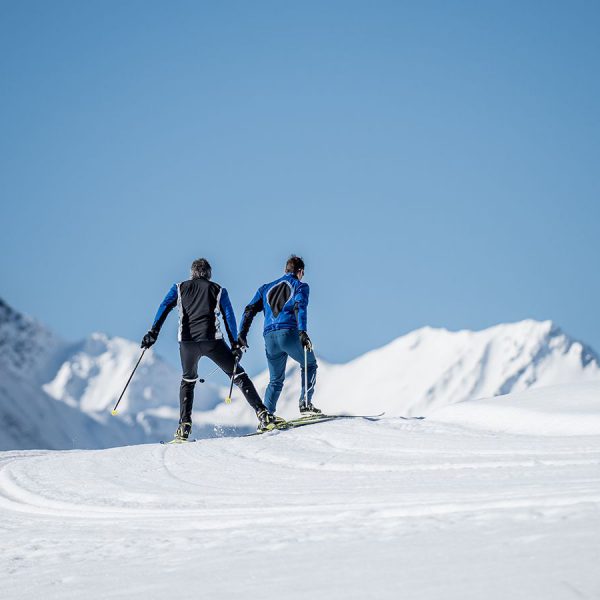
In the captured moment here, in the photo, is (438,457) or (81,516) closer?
(81,516)

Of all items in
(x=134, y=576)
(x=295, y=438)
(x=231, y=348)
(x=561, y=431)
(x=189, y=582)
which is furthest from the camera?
(x=231, y=348)

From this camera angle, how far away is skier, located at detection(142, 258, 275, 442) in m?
12.0

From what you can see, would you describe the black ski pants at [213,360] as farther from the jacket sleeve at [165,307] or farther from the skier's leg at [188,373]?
the jacket sleeve at [165,307]

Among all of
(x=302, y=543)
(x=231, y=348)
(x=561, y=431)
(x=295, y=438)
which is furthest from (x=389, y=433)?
(x=302, y=543)

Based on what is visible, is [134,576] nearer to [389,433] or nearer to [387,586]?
[387,586]

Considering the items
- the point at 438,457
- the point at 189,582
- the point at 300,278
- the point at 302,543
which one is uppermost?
the point at 300,278

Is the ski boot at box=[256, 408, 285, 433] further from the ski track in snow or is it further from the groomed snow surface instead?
the ski track in snow

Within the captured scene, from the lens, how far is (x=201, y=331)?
12.0 m

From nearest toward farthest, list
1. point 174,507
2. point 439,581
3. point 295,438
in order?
point 439,581
point 174,507
point 295,438

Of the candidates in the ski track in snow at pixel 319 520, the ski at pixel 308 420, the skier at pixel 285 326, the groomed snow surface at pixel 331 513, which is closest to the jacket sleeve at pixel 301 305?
the skier at pixel 285 326

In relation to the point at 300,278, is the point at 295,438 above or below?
below

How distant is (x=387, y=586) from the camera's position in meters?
4.27

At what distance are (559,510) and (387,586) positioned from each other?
134 cm

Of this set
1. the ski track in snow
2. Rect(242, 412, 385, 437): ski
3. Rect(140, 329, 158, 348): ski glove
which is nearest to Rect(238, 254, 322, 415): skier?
Rect(242, 412, 385, 437): ski
